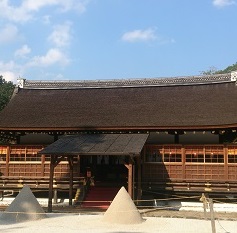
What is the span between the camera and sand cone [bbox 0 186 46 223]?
13359mm

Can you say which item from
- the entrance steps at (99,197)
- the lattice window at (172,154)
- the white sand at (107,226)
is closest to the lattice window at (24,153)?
the entrance steps at (99,197)

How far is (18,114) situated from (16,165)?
3446mm

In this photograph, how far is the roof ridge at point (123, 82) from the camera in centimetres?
2451

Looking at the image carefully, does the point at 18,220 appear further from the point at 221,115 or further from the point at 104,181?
the point at 221,115

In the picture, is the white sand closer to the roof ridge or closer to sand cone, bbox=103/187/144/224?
sand cone, bbox=103/187/144/224

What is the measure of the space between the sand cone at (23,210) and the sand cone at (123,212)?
283 centimetres

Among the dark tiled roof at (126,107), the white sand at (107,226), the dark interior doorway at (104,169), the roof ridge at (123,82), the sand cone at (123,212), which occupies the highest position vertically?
the roof ridge at (123,82)

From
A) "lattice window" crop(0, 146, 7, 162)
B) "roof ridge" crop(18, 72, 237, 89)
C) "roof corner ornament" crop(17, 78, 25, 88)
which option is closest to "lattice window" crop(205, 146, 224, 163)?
"roof ridge" crop(18, 72, 237, 89)

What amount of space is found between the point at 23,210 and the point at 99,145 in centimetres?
464

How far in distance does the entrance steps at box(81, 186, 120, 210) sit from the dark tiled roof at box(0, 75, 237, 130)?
3510 mm

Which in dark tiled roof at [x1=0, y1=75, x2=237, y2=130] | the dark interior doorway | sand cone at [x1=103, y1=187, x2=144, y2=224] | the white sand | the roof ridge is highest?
the roof ridge

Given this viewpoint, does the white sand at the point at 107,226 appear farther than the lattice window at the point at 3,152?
No

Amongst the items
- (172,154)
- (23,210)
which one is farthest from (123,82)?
(23,210)

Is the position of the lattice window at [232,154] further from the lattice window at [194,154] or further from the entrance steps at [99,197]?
the entrance steps at [99,197]
